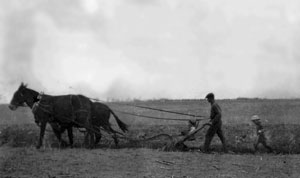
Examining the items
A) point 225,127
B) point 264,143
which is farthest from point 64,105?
point 264,143

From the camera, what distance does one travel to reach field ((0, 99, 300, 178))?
10453 millimetres

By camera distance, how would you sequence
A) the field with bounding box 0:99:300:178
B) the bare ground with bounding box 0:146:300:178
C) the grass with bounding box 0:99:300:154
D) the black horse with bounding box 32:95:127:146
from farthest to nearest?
the grass with bounding box 0:99:300:154, the black horse with bounding box 32:95:127:146, the field with bounding box 0:99:300:178, the bare ground with bounding box 0:146:300:178

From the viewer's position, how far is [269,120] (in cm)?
1878

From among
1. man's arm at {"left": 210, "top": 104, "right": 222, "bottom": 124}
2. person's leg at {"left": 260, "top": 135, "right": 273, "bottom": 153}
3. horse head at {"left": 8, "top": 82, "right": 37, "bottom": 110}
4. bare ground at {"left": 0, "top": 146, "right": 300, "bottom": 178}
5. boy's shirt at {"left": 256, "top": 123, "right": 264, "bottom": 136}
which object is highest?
horse head at {"left": 8, "top": 82, "right": 37, "bottom": 110}

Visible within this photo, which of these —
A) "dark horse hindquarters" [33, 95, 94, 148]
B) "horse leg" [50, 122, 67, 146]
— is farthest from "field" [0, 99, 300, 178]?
"dark horse hindquarters" [33, 95, 94, 148]

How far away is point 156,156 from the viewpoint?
1209 centimetres

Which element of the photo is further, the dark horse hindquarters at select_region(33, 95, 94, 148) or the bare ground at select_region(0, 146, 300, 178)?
the dark horse hindquarters at select_region(33, 95, 94, 148)

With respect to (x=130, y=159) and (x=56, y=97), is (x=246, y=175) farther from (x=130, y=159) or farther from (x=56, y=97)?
(x=56, y=97)

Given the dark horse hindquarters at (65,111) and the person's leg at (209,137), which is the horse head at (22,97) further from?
the person's leg at (209,137)

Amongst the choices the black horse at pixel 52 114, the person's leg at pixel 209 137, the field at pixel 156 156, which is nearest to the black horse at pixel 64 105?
the black horse at pixel 52 114

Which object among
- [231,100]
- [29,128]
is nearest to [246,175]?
[29,128]

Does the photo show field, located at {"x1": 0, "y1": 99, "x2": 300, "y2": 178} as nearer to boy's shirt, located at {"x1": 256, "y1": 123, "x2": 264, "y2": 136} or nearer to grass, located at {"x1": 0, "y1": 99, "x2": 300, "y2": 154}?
grass, located at {"x1": 0, "y1": 99, "x2": 300, "y2": 154}

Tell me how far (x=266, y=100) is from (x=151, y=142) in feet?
39.0

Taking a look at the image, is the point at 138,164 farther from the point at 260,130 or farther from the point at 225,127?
the point at 225,127
